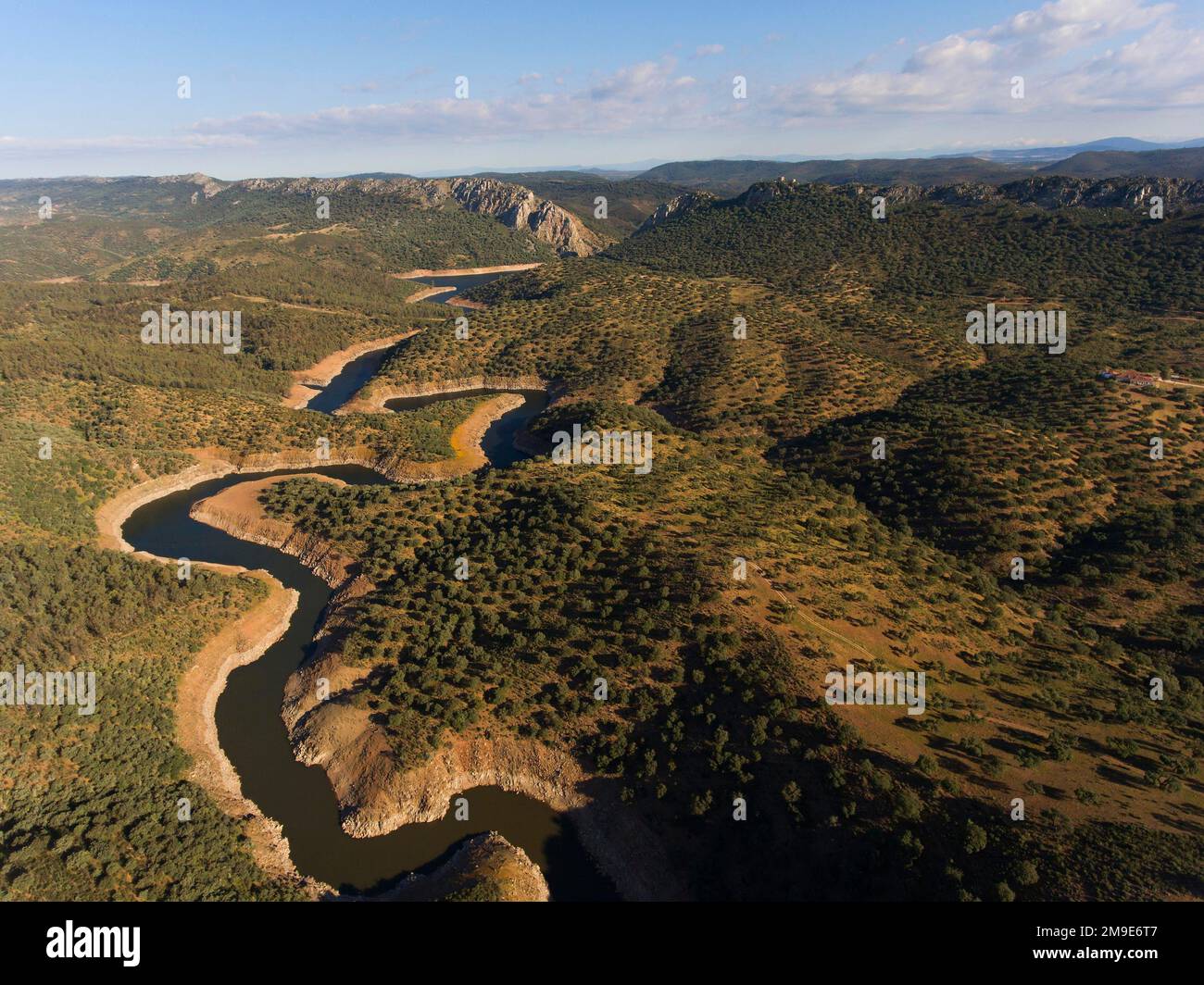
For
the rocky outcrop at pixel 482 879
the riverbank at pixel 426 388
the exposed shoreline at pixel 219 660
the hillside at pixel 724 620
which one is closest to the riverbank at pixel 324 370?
the riverbank at pixel 426 388

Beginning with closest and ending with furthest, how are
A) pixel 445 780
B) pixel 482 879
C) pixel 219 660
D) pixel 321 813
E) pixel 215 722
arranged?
1. pixel 482 879
2. pixel 321 813
3. pixel 445 780
4. pixel 215 722
5. pixel 219 660

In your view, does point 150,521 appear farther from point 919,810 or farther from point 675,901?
point 919,810

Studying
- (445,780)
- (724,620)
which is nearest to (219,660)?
(445,780)

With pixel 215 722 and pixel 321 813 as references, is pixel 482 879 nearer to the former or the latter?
pixel 321 813

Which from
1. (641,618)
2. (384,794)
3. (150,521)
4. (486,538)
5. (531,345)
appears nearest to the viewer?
(384,794)

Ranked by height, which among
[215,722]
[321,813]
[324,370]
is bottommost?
[321,813]

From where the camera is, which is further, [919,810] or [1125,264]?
[1125,264]

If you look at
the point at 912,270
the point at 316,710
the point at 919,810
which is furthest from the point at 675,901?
the point at 912,270

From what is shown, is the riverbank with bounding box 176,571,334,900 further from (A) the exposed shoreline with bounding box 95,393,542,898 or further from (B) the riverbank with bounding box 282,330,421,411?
(B) the riverbank with bounding box 282,330,421,411
